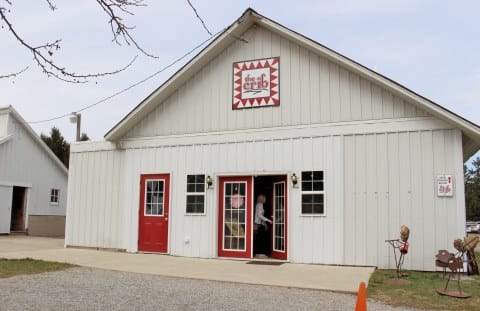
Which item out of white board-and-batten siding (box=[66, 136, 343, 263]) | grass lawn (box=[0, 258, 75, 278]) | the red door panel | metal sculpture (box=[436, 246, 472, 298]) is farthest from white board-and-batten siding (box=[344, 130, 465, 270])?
grass lawn (box=[0, 258, 75, 278])

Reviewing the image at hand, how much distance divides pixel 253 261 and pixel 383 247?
3144mm

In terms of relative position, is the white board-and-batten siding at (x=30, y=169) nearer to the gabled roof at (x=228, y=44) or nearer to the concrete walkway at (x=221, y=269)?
the concrete walkway at (x=221, y=269)

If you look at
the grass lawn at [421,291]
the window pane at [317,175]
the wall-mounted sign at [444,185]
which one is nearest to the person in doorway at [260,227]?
the window pane at [317,175]

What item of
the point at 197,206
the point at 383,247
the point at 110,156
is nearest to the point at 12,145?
the point at 110,156

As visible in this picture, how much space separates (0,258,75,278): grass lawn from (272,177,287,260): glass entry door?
198 inches

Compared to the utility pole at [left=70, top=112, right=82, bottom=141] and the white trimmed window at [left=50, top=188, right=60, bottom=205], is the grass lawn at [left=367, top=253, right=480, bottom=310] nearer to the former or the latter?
the utility pole at [left=70, top=112, right=82, bottom=141]

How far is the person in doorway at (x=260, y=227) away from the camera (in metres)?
12.5

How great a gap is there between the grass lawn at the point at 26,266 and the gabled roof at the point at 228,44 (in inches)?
172

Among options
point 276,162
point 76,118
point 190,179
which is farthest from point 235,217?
point 76,118

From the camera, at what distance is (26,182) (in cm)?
2273

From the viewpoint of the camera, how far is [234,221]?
12516 millimetres

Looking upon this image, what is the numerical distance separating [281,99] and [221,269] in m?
4.62

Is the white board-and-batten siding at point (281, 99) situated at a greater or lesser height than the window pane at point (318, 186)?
greater

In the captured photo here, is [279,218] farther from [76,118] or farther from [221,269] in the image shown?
[76,118]
